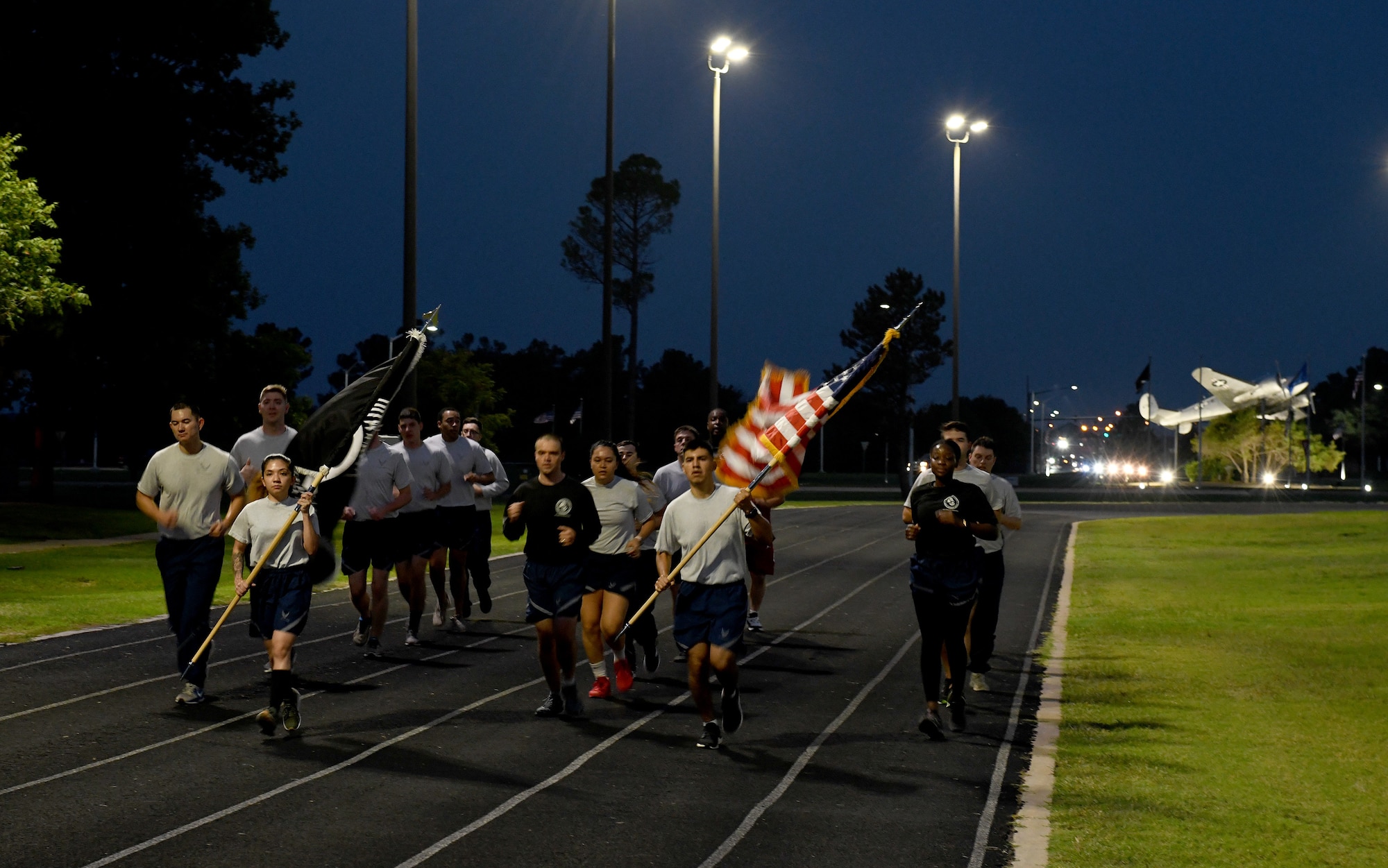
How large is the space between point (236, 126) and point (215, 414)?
8700mm

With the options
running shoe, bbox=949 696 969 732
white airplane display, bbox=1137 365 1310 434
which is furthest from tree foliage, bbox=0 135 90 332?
white airplane display, bbox=1137 365 1310 434

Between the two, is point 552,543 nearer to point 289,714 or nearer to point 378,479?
point 289,714

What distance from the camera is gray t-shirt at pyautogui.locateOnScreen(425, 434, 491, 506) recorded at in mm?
14164

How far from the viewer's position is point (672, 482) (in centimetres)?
1276

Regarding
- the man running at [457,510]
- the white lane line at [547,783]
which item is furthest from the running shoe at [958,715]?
the man running at [457,510]

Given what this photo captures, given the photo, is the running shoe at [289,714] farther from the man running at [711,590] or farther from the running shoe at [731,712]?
the running shoe at [731,712]

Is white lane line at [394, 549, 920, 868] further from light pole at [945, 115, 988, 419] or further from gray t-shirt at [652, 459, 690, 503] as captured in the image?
light pole at [945, 115, 988, 419]

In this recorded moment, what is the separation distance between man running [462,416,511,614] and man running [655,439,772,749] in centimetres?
533

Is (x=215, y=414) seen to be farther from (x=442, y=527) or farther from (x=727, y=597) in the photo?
(x=727, y=597)

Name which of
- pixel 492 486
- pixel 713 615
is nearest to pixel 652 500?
pixel 713 615

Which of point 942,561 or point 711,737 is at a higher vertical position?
point 942,561

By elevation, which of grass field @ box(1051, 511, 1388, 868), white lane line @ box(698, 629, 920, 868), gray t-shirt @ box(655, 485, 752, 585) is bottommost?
white lane line @ box(698, 629, 920, 868)

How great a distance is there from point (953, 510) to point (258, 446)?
5.22 metres

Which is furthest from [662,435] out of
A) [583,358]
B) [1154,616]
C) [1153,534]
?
[1154,616]
